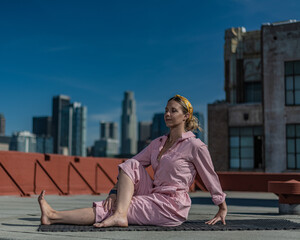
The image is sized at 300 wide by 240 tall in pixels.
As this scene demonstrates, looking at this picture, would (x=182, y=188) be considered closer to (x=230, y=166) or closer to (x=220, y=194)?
(x=220, y=194)

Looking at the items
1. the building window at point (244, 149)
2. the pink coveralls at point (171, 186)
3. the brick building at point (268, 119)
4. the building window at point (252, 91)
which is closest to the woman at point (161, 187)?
the pink coveralls at point (171, 186)

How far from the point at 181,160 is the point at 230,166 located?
25.7 m

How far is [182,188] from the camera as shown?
210 inches

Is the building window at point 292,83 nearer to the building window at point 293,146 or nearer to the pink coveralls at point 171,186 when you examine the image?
the building window at point 293,146

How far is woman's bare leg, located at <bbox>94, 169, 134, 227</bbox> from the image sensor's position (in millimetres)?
5027

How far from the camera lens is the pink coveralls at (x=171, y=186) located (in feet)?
17.2

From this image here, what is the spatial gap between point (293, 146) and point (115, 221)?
927 inches

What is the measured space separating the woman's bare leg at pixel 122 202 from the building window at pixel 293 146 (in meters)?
23.4

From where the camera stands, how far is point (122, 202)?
5023 mm

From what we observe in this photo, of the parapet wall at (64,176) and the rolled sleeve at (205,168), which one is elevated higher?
the rolled sleeve at (205,168)

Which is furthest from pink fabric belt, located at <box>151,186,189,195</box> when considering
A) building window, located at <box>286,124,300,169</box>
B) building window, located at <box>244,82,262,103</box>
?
building window, located at <box>244,82,262,103</box>

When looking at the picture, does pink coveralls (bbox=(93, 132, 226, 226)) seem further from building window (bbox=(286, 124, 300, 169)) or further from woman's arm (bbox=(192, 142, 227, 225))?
building window (bbox=(286, 124, 300, 169))

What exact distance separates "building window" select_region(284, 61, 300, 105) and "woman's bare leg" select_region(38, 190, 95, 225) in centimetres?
2353

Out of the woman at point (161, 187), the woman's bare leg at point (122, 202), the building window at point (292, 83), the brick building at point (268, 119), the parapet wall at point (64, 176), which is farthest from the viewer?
the brick building at point (268, 119)
